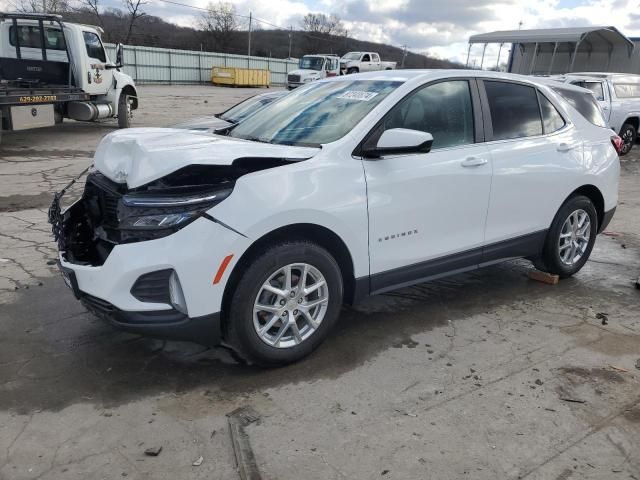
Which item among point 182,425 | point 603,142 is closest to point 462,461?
point 182,425

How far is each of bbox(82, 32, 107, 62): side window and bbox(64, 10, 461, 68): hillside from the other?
29.1 m

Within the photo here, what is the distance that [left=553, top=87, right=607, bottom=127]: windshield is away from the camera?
4.94 m

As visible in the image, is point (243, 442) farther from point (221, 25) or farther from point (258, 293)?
point (221, 25)

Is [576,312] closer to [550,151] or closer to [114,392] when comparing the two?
[550,151]

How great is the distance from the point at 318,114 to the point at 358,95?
0.32 m

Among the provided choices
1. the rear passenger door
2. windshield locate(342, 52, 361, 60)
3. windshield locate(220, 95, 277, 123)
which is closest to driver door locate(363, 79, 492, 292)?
the rear passenger door

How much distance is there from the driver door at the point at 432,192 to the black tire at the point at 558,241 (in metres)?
0.95

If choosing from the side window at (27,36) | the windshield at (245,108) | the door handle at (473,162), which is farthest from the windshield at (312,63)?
the door handle at (473,162)

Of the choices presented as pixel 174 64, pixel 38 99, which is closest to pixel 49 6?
pixel 174 64

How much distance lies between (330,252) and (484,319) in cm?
151

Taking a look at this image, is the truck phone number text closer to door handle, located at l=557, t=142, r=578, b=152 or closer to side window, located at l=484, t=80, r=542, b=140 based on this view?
side window, located at l=484, t=80, r=542, b=140

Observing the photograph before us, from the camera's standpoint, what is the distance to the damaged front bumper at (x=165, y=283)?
112 inches

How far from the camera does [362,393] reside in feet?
10.3

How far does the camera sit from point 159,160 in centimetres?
301
